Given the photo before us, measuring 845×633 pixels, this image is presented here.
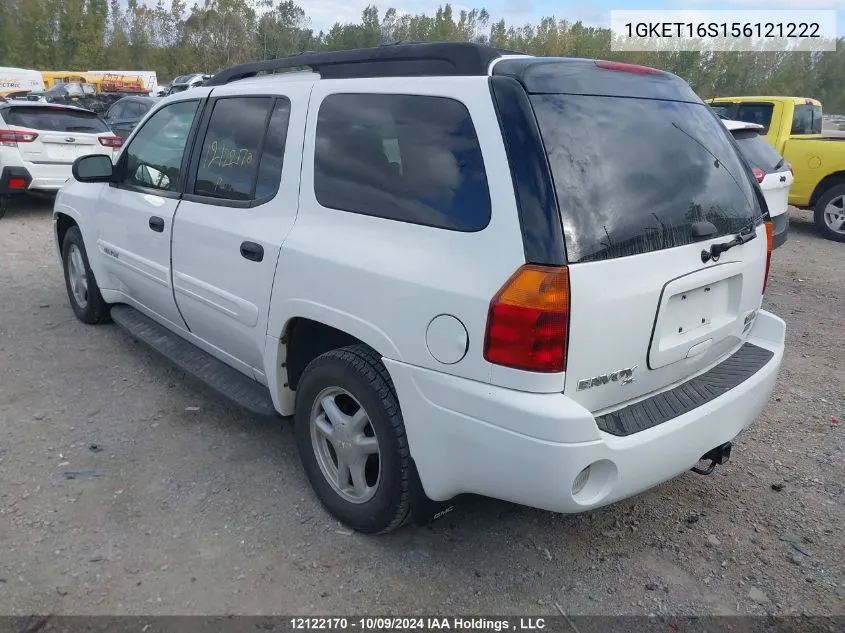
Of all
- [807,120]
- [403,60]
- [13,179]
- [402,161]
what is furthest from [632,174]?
[807,120]

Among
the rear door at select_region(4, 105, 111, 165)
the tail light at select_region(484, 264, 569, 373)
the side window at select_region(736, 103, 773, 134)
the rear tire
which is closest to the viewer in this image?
the tail light at select_region(484, 264, 569, 373)

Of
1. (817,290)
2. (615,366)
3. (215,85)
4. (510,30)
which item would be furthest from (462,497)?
(510,30)

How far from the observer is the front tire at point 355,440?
2.52 meters

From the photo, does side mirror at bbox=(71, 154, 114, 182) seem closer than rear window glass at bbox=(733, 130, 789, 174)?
Yes

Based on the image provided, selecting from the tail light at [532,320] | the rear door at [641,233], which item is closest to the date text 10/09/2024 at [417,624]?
the rear door at [641,233]

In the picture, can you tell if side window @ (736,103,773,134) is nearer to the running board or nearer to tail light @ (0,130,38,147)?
the running board

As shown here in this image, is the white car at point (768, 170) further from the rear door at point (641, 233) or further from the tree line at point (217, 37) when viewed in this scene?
the tree line at point (217, 37)

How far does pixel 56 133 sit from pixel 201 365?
23.6 feet

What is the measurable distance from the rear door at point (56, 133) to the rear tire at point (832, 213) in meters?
10.2

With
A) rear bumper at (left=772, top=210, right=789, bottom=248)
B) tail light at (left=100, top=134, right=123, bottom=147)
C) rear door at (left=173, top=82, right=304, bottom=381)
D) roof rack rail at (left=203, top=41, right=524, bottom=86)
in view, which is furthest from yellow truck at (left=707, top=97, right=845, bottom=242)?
tail light at (left=100, top=134, right=123, bottom=147)

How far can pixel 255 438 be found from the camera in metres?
3.64

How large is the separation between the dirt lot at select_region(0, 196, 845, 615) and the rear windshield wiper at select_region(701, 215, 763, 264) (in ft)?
3.98

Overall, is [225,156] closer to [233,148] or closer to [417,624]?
[233,148]

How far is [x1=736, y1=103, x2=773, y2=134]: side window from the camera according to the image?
10.1 m
